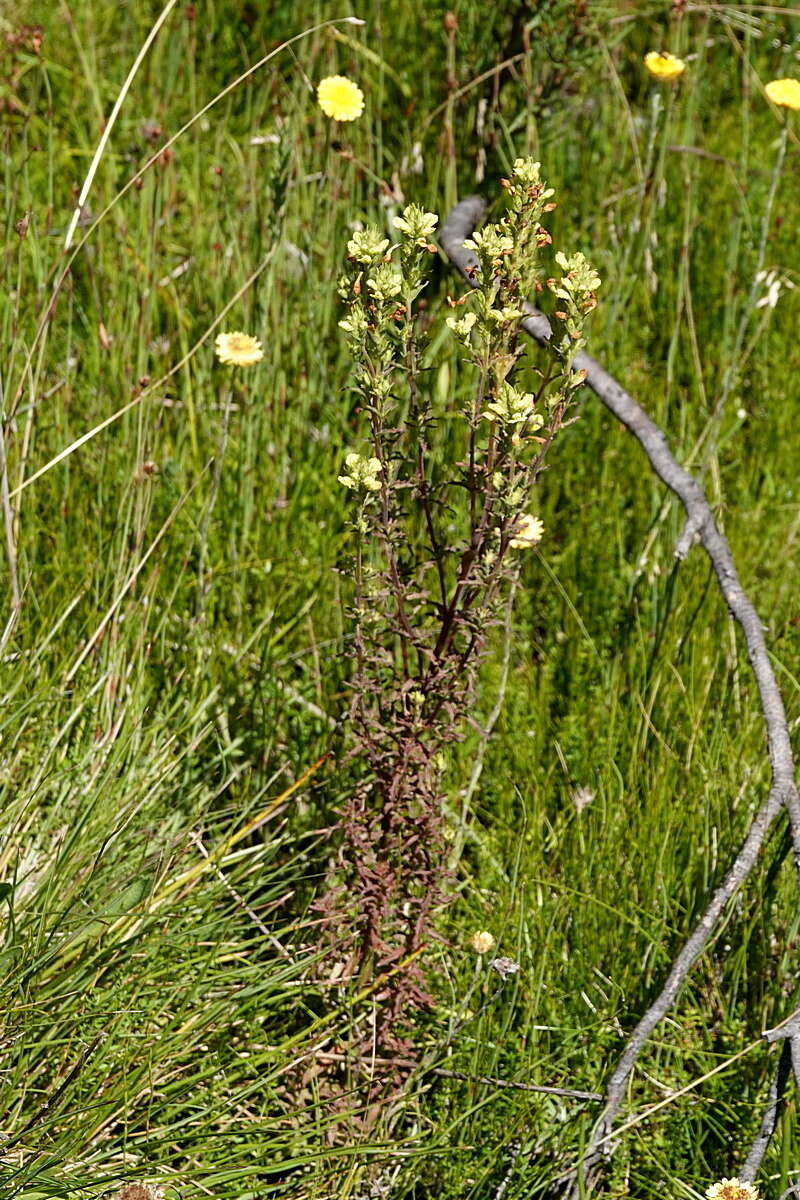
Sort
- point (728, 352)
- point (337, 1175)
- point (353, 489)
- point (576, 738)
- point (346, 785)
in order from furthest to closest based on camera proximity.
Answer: point (728, 352), point (576, 738), point (346, 785), point (337, 1175), point (353, 489)

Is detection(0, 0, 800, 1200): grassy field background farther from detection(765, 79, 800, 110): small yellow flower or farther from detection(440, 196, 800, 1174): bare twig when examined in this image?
detection(765, 79, 800, 110): small yellow flower

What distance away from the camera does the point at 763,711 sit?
1.89 metres

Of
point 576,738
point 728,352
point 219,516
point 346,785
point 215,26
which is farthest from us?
point 215,26

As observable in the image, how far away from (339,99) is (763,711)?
1454 millimetres

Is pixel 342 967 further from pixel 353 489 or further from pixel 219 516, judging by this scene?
pixel 219 516

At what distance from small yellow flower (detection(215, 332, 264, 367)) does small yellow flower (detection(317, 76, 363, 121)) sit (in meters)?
0.48

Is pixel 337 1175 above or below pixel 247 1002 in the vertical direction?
below

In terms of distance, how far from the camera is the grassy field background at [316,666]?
1758 mm

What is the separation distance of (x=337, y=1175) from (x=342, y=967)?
13.2 inches

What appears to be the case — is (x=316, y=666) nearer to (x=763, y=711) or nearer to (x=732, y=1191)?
(x=763, y=711)

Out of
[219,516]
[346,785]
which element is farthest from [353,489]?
[219,516]

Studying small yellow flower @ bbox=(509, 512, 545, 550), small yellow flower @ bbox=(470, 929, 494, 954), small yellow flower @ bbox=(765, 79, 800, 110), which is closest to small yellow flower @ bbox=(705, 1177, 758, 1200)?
small yellow flower @ bbox=(470, 929, 494, 954)

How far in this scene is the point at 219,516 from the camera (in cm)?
264

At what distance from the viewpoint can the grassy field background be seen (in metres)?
1.76
